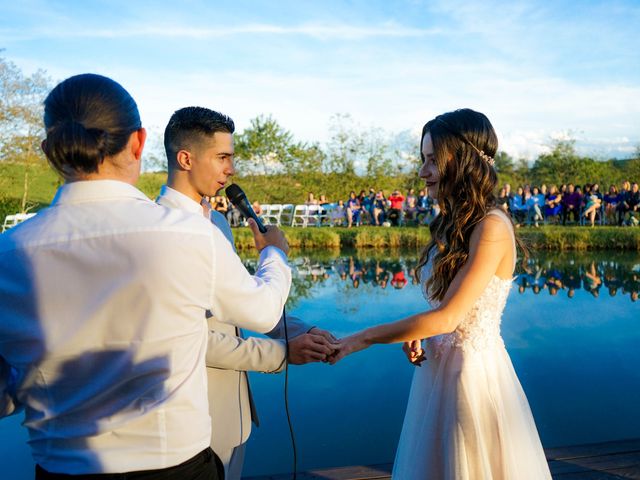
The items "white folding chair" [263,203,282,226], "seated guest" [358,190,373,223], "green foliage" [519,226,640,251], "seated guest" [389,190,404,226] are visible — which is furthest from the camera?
"white folding chair" [263,203,282,226]

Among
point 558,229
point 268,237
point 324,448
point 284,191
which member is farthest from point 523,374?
point 284,191

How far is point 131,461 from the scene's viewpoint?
1.18 metres

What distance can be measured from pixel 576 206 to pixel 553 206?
80 cm

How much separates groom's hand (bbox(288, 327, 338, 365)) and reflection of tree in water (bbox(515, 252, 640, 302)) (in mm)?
7834

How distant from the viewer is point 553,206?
65.0 feet

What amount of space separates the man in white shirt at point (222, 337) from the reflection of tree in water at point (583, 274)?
7924 mm

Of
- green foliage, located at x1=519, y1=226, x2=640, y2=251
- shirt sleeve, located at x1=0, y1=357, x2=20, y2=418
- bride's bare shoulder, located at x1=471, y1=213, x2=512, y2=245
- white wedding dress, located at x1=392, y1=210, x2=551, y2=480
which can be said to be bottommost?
green foliage, located at x1=519, y1=226, x2=640, y2=251

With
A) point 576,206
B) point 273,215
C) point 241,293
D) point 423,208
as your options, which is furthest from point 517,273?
point 241,293

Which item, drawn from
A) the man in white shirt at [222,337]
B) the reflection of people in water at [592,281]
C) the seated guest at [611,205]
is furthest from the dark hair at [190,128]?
the seated guest at [611,205]

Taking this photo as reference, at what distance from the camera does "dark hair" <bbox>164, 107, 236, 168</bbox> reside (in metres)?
2.19

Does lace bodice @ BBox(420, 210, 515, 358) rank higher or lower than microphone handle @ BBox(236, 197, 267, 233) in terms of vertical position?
lower

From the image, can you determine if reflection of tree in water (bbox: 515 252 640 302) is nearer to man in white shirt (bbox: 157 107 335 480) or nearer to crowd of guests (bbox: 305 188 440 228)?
crowd of guests (bbox: 305 188 440 228)

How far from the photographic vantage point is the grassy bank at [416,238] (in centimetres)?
1590

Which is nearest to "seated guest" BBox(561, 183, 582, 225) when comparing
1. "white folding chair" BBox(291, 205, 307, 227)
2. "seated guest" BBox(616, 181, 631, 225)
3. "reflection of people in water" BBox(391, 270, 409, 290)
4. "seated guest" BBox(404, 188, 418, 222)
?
"seated guest" BBox(616, 181, 631, 225)
